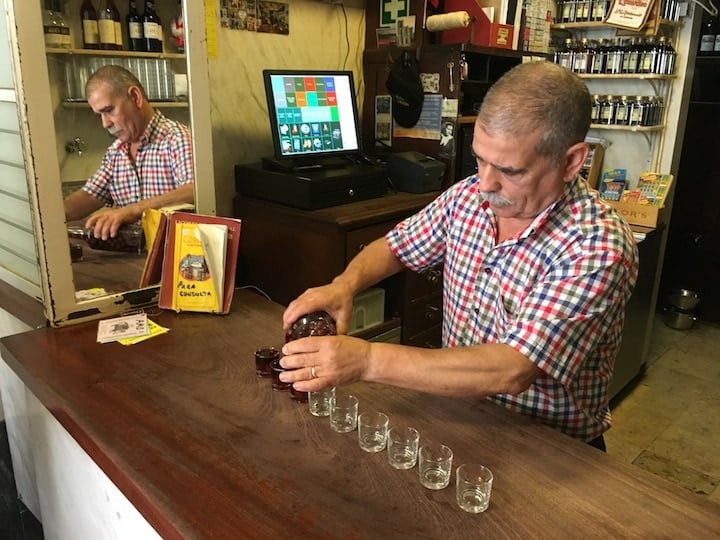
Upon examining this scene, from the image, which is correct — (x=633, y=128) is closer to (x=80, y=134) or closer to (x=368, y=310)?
(x=368, y=310)

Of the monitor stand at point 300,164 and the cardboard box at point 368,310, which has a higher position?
the monitor stand at point 300,164

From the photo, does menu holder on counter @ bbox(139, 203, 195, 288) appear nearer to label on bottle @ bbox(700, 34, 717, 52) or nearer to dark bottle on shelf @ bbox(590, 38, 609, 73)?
dark bottle on shelf @ bbox(590, 38, 609, 73)

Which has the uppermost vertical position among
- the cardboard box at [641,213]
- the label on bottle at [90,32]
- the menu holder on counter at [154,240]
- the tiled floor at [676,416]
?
the label on bottle at [90,32]

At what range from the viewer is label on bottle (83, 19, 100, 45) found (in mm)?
1664

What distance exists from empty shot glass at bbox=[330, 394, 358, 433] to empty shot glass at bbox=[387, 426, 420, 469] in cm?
10

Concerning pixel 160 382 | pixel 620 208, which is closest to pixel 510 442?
pixel 160 382

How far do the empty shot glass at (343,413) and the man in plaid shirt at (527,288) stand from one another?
9 cm

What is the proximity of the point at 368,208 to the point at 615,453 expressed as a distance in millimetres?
1568

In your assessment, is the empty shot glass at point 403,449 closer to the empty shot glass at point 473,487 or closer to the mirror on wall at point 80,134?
the empty shot glass at point 473,487

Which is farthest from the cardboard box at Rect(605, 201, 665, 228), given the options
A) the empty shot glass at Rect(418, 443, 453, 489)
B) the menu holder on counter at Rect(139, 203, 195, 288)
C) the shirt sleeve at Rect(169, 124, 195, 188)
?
the empty shot glass at Rect(418, 443, 453, 489)

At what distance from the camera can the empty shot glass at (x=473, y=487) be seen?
100 centimetres

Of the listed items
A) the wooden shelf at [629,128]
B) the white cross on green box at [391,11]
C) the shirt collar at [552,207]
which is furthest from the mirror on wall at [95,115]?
the wooden shelf at [629,128]

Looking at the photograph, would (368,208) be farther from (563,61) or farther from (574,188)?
(563,61)

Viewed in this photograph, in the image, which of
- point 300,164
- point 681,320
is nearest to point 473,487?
point 300,164
